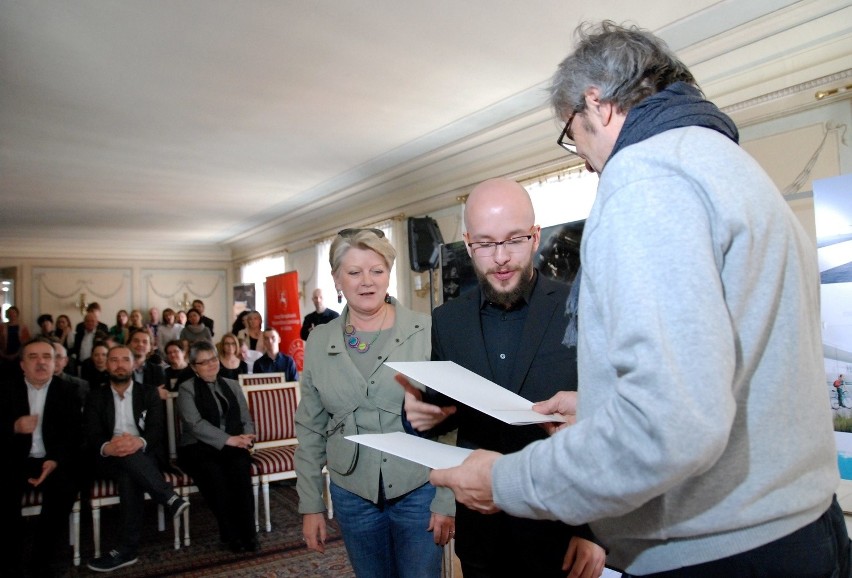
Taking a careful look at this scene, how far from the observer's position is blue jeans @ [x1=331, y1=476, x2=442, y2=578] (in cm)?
180

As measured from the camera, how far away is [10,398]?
147 inches

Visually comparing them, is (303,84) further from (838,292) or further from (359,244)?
(838,292)

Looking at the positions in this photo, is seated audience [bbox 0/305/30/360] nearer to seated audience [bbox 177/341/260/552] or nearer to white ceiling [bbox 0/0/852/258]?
white ceiling [bbox 0/0/852/258]

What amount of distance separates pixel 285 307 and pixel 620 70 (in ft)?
30.1

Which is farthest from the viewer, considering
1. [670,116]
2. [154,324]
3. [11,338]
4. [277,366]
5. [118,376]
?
[154,324]

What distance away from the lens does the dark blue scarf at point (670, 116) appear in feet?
2.55

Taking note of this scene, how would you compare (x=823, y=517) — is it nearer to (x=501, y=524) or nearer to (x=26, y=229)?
(x=501, y=524)

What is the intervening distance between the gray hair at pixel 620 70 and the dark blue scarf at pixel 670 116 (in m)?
0.05

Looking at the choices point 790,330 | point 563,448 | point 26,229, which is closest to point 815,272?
point 790,330

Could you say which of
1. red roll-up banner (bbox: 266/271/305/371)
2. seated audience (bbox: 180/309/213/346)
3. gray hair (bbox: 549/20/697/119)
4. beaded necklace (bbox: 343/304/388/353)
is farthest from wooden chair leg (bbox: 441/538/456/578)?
seated audience (bbox: 180/309/213/346)

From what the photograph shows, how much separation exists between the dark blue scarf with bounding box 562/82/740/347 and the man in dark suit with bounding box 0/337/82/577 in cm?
403

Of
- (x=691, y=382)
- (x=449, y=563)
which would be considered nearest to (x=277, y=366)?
(x=449, y=563)

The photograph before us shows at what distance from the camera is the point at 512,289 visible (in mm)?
1506

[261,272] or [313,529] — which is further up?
[261,272]
